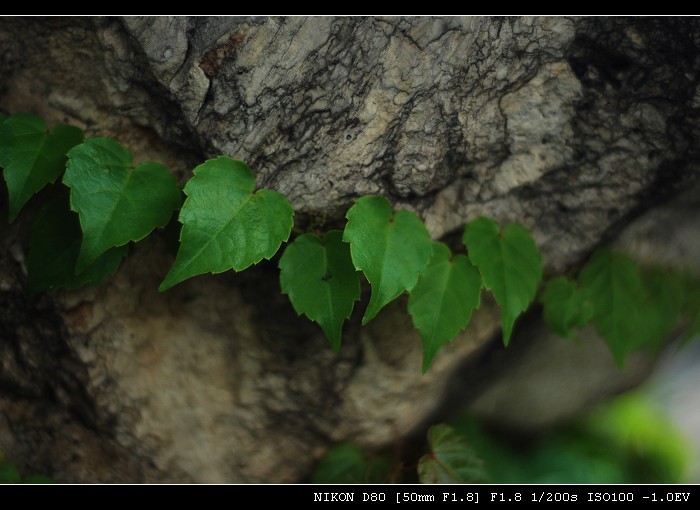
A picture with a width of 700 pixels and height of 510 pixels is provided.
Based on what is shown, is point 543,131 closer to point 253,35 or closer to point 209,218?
point 253,35

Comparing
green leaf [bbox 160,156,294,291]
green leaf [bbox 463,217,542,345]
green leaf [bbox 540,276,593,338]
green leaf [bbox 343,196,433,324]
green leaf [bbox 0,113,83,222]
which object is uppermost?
green leaf [bbox 0,113,83,222]

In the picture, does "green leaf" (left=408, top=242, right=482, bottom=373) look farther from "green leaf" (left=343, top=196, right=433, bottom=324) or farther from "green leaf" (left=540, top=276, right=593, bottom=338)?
"green leaf" (left=540, top=276, right=593, bottom=338)

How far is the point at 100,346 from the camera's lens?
161 centimetres

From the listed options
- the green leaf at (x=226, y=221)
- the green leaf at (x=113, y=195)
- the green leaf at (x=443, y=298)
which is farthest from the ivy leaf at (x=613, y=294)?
the green leaf at (x=113, y=195)

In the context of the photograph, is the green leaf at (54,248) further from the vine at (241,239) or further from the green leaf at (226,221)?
the green leaf at (226,221)

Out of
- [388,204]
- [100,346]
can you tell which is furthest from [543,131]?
[100,346]

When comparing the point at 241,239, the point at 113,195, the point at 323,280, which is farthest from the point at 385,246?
the point at 113,195

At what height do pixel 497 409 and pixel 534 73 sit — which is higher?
pixel 534 73

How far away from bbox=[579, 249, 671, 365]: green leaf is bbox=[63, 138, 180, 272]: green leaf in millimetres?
1284

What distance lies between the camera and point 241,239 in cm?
132

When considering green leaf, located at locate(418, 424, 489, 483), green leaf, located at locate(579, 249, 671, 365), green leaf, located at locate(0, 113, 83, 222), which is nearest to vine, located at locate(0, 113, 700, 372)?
green leaf, located at locate(0, 113, 83, 222)

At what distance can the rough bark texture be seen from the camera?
1.40m

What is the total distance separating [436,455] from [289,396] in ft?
1.64

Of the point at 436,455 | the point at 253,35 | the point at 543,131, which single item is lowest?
the point at 436,455
